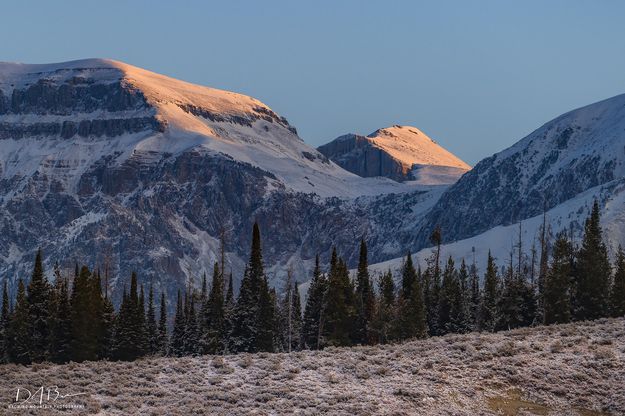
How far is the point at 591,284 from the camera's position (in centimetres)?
11438

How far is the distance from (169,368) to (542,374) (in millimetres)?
20801

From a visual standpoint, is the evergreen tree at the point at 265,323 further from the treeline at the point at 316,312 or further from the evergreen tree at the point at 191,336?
the evergreen tree at the point at 191,336

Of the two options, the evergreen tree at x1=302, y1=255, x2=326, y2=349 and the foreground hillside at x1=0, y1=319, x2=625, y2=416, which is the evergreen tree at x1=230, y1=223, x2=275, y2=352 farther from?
the foreground hillside at x1=0, y1=319, x2=625, y2=416

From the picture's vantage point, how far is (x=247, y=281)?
116 metres

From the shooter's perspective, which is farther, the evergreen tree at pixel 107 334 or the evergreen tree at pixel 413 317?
the evergreen tree at pixel 413 317

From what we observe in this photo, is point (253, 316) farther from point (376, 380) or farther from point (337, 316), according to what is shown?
point (376, 380)

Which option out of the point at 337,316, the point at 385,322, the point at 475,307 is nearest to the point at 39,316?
→ the point at 337,316

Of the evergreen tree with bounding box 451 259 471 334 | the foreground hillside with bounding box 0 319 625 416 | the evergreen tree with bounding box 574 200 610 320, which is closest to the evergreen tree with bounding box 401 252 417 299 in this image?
the evergreen tree with bounding box 451 259 471 334

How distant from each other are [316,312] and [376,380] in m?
54.4

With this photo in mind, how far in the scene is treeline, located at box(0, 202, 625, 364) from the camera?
101062mm

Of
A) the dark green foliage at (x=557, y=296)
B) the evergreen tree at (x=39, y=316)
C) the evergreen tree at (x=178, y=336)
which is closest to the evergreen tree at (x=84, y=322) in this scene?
the evergreen tree at (x=39, y=316)
